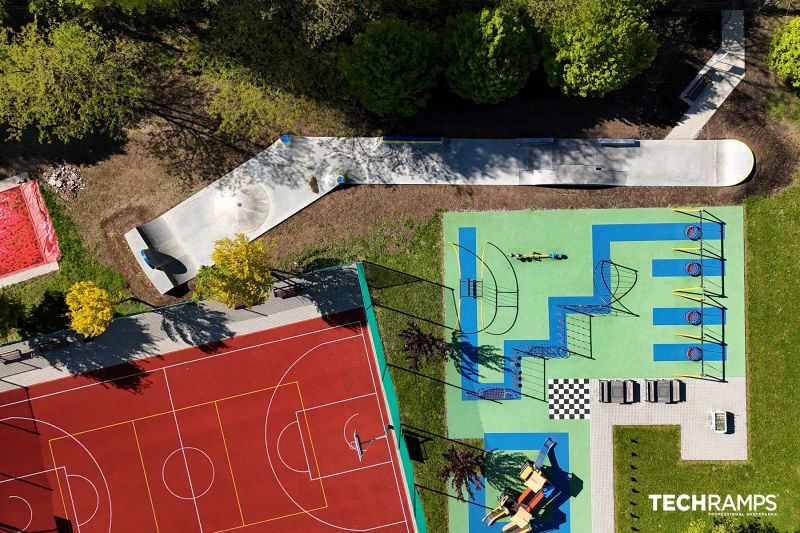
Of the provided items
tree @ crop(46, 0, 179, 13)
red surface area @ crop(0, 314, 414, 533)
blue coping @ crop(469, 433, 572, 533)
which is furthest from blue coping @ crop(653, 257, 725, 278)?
tree @ crop(46, 0, 179, 13)

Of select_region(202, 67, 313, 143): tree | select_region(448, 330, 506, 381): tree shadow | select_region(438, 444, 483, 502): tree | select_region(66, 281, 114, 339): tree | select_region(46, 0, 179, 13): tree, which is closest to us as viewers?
select_region(46, 0, 179, 13): tree

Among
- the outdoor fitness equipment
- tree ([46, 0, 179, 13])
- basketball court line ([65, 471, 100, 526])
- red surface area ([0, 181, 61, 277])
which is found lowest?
basketball court line ([65, 471, 100, 526])

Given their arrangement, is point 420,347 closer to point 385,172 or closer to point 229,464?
point 385,172

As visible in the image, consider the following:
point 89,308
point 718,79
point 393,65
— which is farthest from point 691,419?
point 89,308

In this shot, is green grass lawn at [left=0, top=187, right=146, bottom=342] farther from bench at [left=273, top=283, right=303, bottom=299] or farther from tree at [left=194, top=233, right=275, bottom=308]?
bench at [left=273, top=283, right=303, bottom=299]

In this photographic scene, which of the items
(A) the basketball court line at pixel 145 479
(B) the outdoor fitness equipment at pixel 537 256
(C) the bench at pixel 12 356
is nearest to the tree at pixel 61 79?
(C) the bench at pixel 12 356

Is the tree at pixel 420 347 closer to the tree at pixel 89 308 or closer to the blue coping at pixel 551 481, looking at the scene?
the blue coping at pixel 551 481
